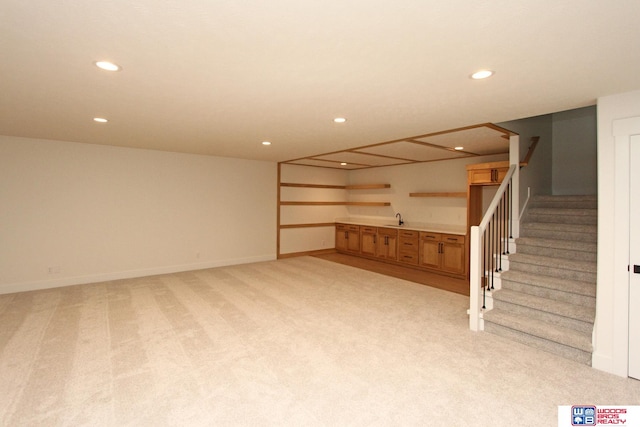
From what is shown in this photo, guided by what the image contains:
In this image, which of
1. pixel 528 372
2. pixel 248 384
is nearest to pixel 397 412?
pixel 248 384

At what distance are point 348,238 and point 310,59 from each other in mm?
6701

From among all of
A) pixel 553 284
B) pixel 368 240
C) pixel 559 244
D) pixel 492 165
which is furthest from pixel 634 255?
pixel 368 240

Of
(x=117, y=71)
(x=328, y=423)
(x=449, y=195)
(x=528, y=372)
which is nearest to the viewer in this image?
(x=328, y=423)

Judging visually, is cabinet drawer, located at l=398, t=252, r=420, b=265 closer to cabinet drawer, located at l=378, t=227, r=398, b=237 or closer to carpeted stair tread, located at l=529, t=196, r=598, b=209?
cabinet drawer, located at l=378, t=227, r=398, b=237

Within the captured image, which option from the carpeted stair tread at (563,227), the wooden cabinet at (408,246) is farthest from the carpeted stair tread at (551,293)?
the wooden cabinet at (408,246)

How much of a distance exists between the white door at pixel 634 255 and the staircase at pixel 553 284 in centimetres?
30

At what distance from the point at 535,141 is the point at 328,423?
476 centimetres

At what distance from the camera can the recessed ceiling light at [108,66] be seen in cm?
222

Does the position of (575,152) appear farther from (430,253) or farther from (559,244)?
(430,253)

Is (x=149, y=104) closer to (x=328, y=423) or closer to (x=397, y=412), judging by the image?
(x=328, y=423)

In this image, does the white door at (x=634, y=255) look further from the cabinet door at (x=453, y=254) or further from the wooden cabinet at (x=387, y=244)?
the wooden cabinet at (x=387, y=244)

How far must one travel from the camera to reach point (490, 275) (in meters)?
3.88

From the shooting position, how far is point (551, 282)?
11.4ft

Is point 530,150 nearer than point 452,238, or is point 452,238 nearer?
point 530,150
